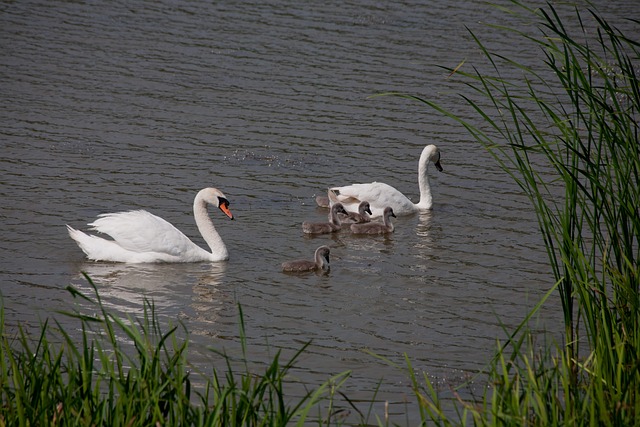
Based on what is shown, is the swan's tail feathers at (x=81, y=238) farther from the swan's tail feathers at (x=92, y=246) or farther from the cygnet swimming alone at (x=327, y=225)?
the cygnet swimming alone at (x=327, y=225)

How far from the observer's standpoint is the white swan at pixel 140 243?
34.2ft

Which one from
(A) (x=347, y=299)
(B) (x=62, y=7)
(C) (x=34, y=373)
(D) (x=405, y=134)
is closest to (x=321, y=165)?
(D) (x=405, y=134)

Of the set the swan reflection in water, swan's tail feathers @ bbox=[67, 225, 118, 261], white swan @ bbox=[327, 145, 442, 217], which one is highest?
white swan @ bbox=[327, 145, 442, 217]

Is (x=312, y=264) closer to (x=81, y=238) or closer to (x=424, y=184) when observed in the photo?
(x=81, y=238)

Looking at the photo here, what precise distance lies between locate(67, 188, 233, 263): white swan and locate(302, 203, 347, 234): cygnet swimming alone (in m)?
1.16

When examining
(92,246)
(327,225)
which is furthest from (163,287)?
(327,225)

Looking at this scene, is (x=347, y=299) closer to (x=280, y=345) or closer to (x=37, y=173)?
(x=280, y=345)

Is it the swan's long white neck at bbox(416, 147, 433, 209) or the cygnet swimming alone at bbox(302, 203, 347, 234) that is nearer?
the cygnet swimming alone at bbox(302, 203, 347, 234)

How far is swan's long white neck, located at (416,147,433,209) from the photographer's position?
12852mm

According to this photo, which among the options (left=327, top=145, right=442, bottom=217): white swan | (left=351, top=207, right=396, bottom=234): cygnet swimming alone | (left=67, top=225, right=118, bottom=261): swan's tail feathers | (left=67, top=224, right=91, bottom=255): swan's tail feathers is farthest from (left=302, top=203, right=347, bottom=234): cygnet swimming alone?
(left=67, top=224, right=91, bottom=255): swan's tail feathers

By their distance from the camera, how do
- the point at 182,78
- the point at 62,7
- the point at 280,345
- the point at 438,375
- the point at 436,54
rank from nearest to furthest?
the point at 438,375 < the point at 280,345 < the point at 182,78 < the point at 436,54 < the point at 62,7

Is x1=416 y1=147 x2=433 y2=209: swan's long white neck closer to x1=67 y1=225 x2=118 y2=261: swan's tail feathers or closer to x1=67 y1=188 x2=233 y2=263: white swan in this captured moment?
x1=67 y1=188 x2=233 y2=263: white swan

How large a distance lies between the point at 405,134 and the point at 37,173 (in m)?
5.02

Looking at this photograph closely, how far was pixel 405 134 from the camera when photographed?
15.4m
